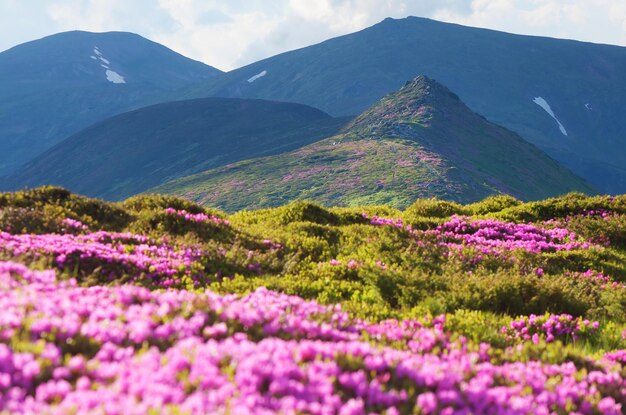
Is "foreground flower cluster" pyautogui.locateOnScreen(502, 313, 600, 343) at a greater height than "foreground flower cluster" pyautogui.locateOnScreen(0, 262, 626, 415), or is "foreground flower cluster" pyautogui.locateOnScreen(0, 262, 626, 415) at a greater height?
"foreground flower cluster" pyautogui.locateOnScreen(0, 262, 626, 415)

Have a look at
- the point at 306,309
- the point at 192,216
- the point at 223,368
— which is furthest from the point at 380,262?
the point at 223,368

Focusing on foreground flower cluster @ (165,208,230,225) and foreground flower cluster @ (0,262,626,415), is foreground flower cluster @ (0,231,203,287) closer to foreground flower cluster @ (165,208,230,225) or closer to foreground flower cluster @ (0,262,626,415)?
foreground flower cluster @ (165,208,230,225)

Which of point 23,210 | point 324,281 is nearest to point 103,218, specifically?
point 23,210

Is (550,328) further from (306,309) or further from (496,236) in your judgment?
(496,236)

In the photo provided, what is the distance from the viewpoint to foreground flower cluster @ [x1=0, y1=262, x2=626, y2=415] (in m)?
3.79

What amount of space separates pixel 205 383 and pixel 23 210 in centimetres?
→ 1132

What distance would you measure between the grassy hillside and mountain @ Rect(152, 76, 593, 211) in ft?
174

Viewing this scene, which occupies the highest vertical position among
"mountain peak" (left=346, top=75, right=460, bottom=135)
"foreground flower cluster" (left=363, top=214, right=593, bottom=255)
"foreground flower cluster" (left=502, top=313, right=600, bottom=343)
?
"mountain peak" (left=346, top=75, right=460, bottom=135)

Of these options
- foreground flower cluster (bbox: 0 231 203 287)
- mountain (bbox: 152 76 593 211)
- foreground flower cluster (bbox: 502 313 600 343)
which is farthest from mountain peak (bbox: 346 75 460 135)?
foreground flower cluster (bbox: 502 313 600 343)

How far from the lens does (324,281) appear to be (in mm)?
11398

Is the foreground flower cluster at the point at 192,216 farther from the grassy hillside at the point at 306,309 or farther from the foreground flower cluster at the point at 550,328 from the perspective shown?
the foreground flower cluster at the point at 550,328

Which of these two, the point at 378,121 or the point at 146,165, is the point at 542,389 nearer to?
the point at 378,121

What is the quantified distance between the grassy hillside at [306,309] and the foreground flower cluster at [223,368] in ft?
0.06

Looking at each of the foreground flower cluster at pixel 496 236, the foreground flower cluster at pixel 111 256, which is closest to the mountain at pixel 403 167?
the foreground flower cluster at pixel 496 236
